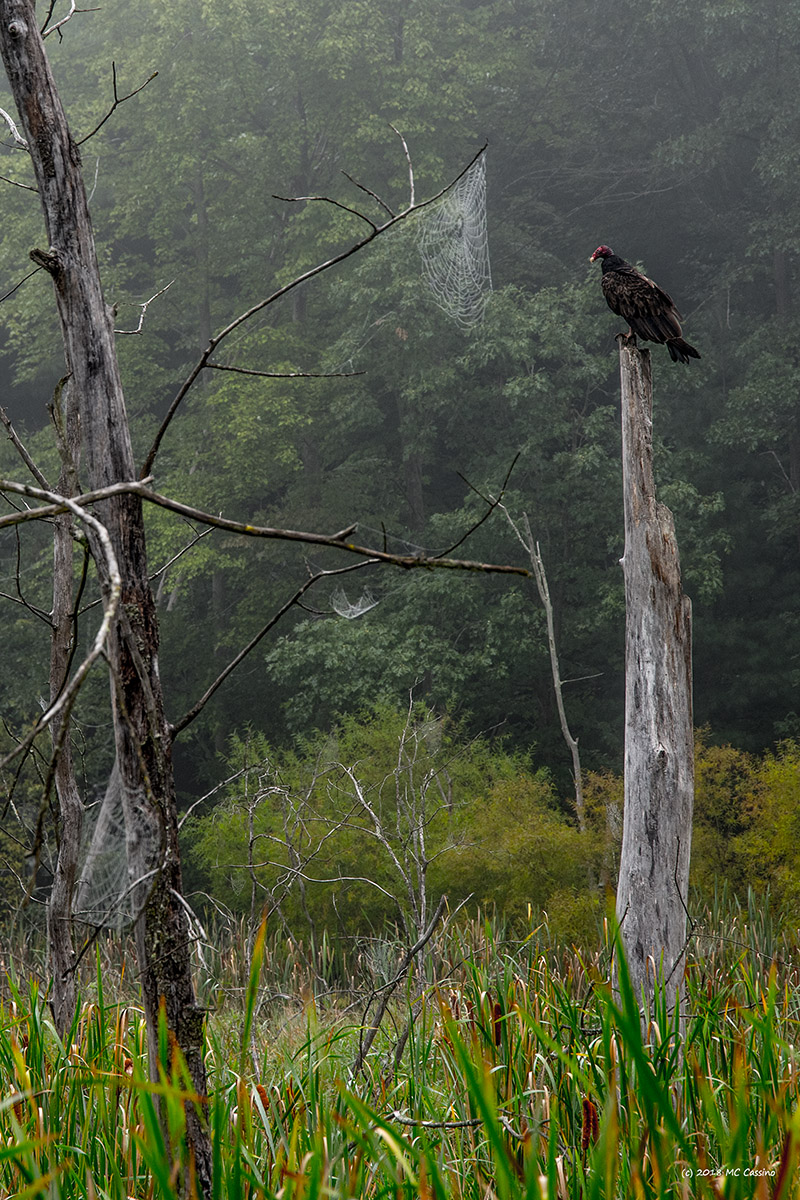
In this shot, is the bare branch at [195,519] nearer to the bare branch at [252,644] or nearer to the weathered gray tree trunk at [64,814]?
the bare branch at [252,644]

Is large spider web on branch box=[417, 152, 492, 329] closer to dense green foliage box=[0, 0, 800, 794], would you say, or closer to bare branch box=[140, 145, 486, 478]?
dense green foliage box=[0, 0, 800, 794]

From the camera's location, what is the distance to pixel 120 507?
1.28m

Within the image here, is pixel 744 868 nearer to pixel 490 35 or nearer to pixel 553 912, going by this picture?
pixel 553 912

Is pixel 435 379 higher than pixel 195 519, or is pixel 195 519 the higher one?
pixel 435 379

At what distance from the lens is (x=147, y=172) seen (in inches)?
579

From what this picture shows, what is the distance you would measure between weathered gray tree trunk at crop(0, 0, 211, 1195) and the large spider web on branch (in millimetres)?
10329

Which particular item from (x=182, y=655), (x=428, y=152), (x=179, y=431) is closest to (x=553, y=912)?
(x=182, y=655)

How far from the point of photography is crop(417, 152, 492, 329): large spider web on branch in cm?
1129

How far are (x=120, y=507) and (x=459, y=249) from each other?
37.3ft

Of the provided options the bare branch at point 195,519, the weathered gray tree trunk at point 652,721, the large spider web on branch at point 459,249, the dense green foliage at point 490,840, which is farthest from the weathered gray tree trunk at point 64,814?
the large spider web on branch at point 459,249

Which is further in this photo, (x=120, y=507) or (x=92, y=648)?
(x=120, y=507)

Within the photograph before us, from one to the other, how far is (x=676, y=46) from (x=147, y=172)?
8.78m

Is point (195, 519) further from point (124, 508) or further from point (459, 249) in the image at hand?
point (459, 249)

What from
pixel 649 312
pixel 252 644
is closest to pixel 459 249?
pixel 649 312
